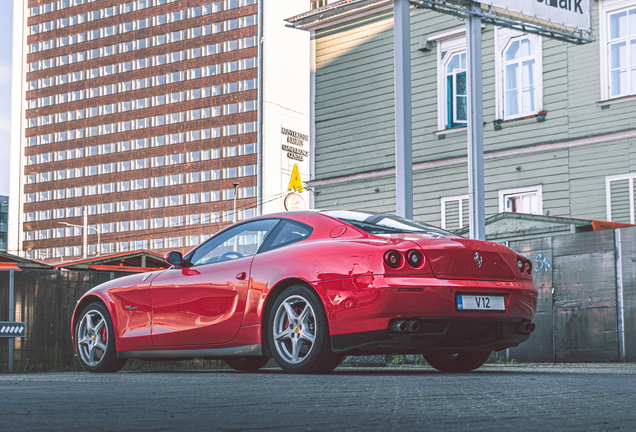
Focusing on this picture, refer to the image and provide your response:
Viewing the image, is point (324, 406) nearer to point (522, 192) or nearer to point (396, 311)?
point (396, 311)

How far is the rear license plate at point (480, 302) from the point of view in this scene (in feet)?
21.8

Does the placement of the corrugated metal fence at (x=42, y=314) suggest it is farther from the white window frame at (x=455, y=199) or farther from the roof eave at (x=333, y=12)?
the roof eave at (x=333, y=12)

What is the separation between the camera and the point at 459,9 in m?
13.0

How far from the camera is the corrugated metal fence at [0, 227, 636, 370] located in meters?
11.8

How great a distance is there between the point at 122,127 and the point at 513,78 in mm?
92791

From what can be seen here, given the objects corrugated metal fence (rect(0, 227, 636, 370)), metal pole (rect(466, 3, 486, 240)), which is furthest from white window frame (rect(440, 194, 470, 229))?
metal pole (rect(466, 3, 486, 240))

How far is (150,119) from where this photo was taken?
349 ft

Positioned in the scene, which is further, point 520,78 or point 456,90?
point 456,90

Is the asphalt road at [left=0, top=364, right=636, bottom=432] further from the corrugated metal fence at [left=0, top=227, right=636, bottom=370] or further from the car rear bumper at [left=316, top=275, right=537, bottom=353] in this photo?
the corrugated metal fence at [left=0, top=227, right=636, bottom=370]

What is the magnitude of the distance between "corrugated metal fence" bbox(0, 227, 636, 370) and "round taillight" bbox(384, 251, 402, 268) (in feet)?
21.0

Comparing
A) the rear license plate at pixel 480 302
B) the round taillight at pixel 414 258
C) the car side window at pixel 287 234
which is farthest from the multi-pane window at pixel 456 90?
the round taillight at pixel 414 258

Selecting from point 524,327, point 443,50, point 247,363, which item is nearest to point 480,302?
point 524,327

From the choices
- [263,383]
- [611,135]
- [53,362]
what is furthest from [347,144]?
[263,383]

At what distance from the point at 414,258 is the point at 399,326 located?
1.64ft
